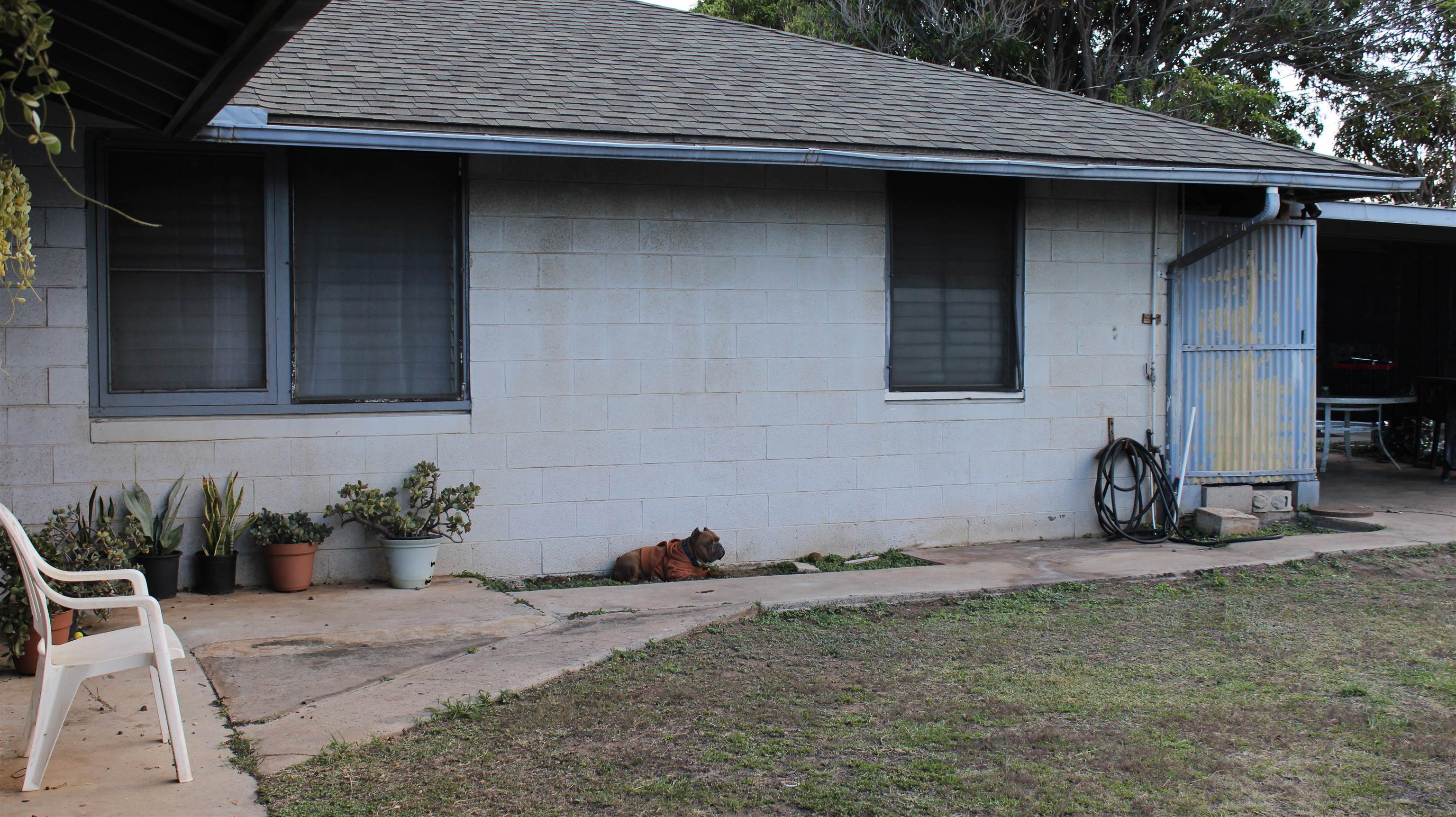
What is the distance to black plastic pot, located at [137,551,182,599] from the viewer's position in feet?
21.1

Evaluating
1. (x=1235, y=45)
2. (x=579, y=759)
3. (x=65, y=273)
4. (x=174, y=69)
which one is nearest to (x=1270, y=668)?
(x=579, y=759)

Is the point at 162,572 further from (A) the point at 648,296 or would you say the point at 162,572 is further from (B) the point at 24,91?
(A) the point at 648,296

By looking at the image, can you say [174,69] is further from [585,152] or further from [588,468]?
[588,468]

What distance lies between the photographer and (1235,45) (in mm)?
21078

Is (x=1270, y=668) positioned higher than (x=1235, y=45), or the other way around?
(x=1235, y=45)

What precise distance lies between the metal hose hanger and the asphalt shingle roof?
84.5 inches

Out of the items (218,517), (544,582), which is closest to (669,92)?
(544,582)

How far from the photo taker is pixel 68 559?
5438mm

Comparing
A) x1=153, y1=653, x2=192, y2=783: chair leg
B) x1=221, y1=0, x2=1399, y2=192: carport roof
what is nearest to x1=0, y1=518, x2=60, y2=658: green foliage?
x1=153, y1=653, x2=192, y2=783: chair leg

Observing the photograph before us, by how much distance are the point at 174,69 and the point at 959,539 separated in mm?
5849

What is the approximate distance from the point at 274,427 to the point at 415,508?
3.01 feet

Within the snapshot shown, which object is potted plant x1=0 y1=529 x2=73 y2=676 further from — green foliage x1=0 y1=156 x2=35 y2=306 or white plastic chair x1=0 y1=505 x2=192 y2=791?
green foliage x1=0 y1=156 x2=35 y2=306

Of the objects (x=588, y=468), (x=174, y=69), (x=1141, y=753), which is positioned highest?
(x=174, y=69)

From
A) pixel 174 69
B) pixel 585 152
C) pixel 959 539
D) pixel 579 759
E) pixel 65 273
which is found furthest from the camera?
pixel 959 539
